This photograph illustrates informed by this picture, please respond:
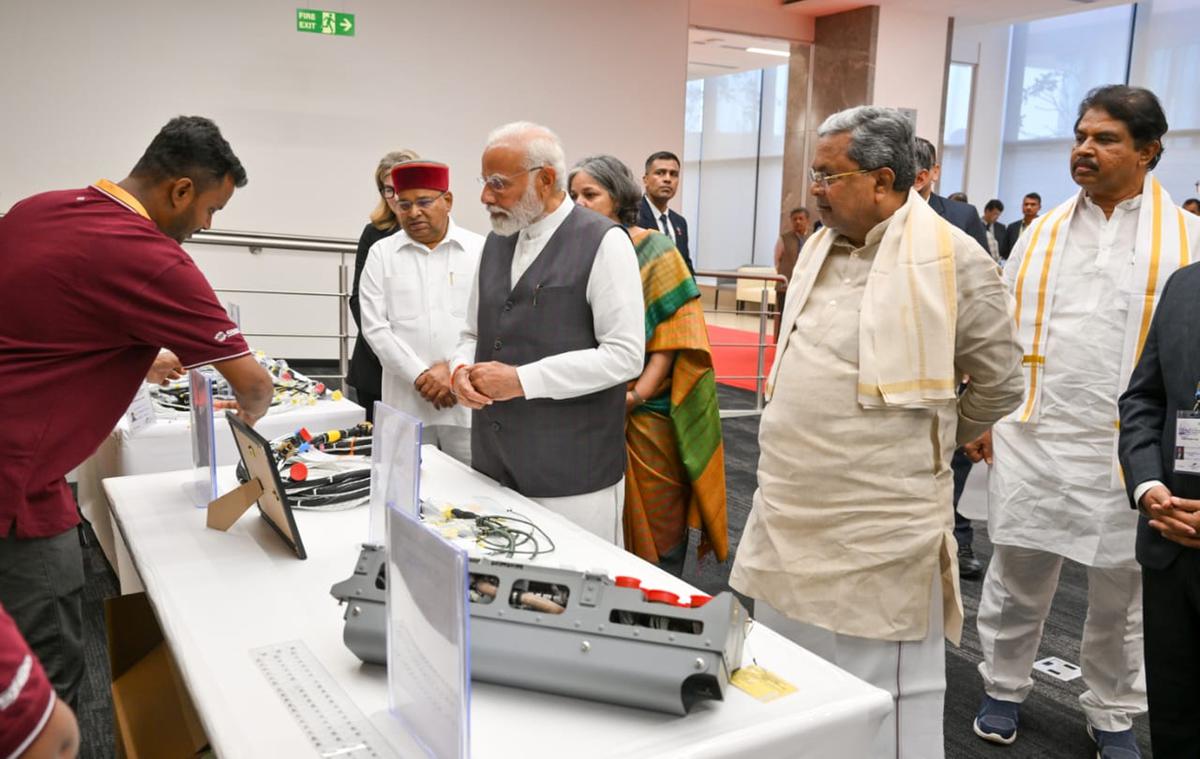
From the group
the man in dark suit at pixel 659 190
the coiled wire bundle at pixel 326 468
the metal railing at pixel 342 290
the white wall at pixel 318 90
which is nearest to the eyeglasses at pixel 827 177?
the coiled wire bundle at pixel 326 468

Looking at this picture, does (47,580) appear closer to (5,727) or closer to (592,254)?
(5,727)

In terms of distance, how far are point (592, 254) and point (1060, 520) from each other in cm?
127

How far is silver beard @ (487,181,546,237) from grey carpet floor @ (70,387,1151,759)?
4.35 feet

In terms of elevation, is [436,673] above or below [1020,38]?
below

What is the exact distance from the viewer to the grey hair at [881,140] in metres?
1.56

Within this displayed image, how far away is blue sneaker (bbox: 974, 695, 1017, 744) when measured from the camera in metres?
2.23

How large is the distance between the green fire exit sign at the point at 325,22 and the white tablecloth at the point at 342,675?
5792 millimetres

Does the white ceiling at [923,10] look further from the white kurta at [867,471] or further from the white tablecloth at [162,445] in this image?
the white kurta at [867,471]

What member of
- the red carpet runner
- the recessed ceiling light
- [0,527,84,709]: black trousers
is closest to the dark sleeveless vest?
[0,527,84,709]: black trousers

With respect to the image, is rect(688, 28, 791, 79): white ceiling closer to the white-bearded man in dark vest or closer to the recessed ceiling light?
the recessed ceiling light

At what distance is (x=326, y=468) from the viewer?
206cm

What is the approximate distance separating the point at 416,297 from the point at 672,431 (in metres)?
0.88

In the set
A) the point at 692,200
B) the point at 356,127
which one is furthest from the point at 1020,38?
the point at 356,127

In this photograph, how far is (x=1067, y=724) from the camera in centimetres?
233
